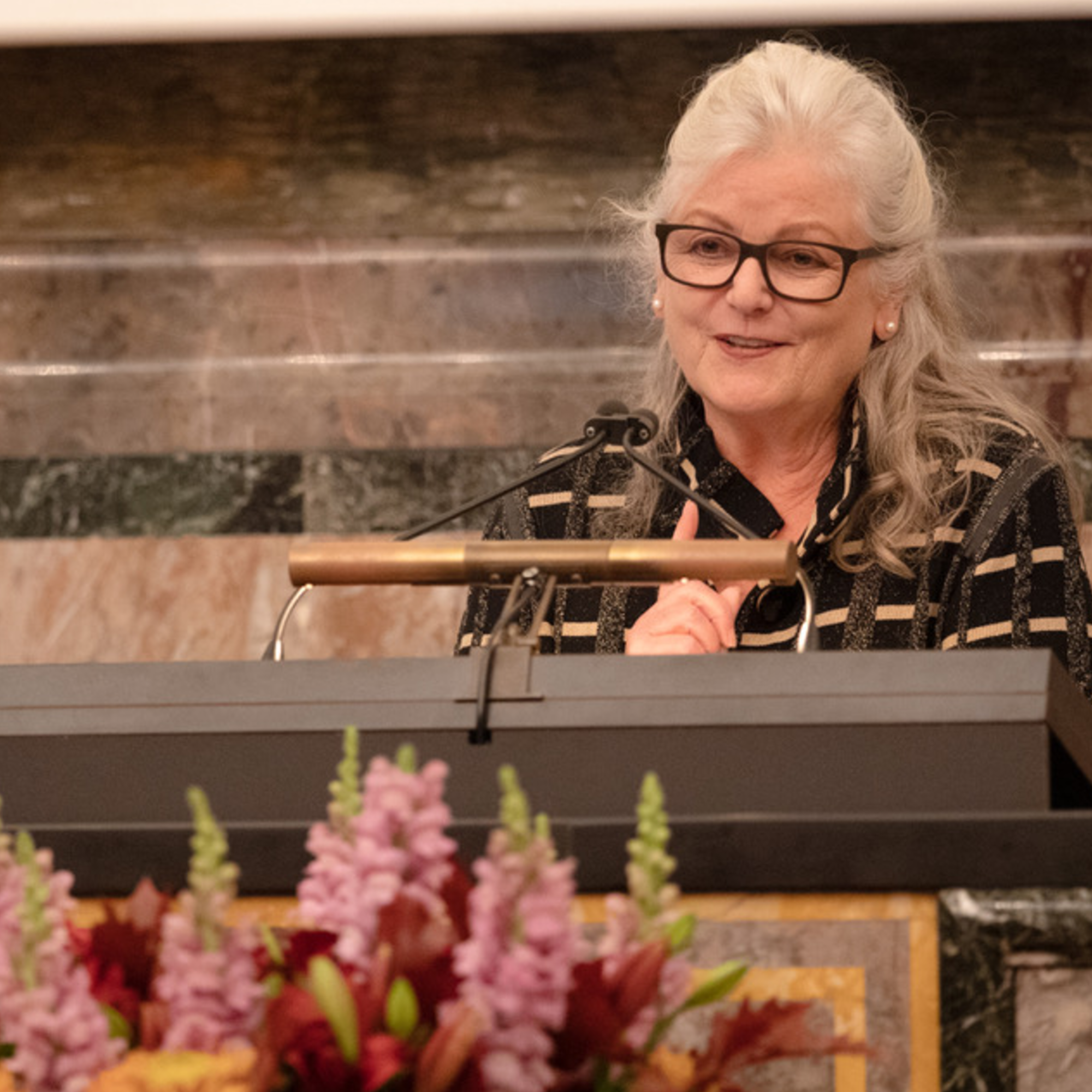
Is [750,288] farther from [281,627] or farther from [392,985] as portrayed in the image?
[392,985]

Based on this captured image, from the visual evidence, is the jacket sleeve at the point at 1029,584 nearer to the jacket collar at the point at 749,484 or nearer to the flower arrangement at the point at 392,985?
the jacket collar at the point at 749,484

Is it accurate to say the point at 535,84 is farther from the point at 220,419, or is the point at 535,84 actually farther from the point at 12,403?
the point at 12,403

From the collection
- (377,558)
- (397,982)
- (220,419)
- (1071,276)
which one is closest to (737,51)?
(1071,276)

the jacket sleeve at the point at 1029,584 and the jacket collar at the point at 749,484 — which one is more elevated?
the jacket collar at the point at 749,484

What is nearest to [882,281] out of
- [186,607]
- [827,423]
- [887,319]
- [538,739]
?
[887,319]

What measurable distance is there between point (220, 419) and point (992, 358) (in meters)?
1.38

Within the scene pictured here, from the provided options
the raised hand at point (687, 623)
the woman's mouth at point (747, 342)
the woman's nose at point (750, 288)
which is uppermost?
the woman's nose at point (750, 288)

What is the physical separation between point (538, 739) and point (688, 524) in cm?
106

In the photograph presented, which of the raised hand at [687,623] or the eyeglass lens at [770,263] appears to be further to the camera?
the eyeglass lens at [770,263]

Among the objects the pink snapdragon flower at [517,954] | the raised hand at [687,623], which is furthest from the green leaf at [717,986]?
the raised hand at [687,623]

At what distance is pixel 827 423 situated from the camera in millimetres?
2383

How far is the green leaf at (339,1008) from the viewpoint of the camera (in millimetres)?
728

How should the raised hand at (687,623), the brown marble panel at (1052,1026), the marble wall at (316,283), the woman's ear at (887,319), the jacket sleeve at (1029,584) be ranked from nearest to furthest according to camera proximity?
the brown marble panel at (1052,1026) < the raised hand at (687,623) < the jacket sleeve at (1029,584) < the woman's ear at (887,319) < the marble wall at (316,283)

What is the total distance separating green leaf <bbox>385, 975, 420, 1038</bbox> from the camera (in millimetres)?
740
